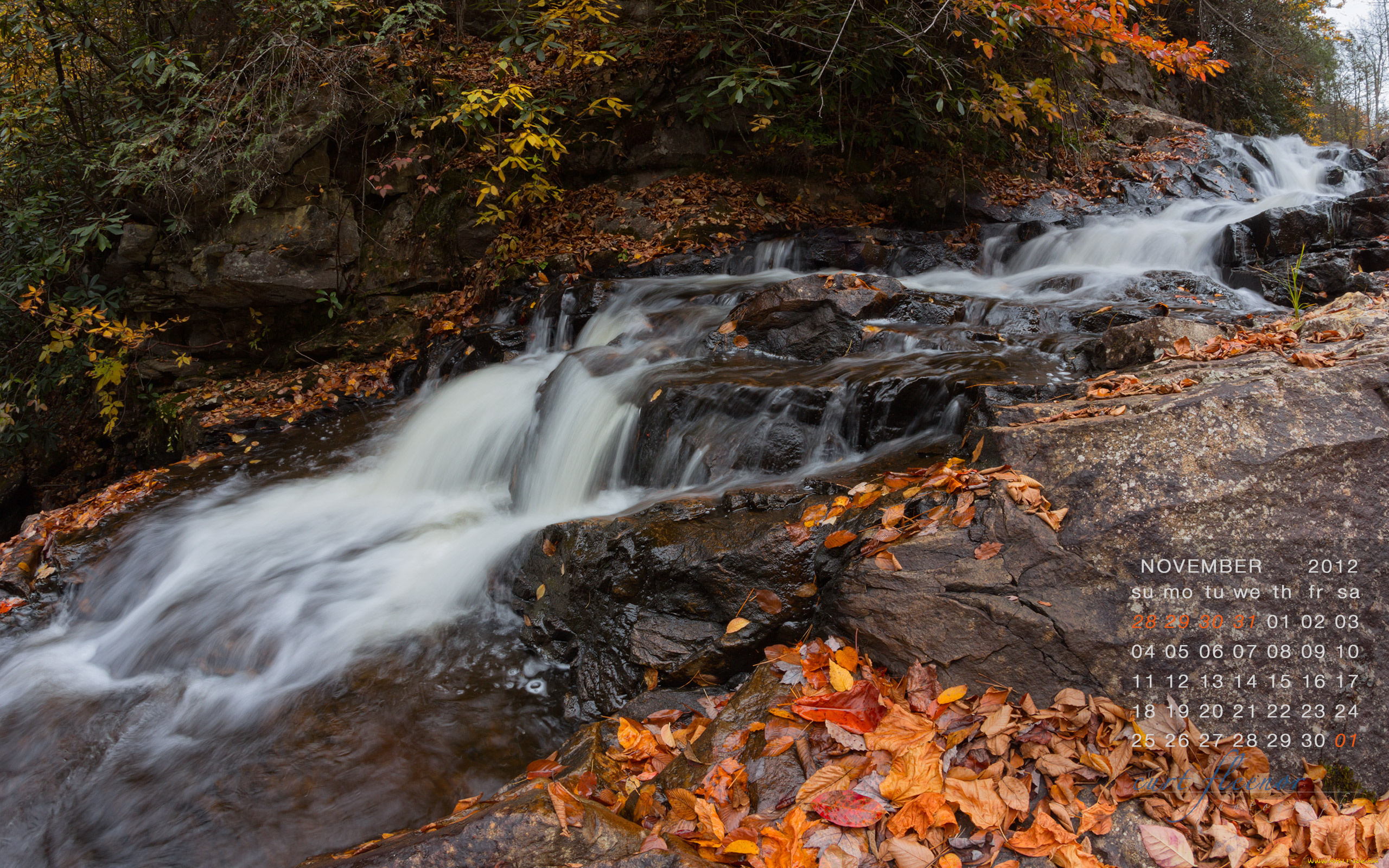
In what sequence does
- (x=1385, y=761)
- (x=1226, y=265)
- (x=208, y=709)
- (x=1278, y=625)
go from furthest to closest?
(x=1226, y=265) → (x=208, y=709) → (x=1278, y=625) → (x=1385, y=761)

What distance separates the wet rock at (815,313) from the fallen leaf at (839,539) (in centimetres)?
272

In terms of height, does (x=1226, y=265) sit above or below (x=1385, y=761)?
above

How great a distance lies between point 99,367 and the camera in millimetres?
8359

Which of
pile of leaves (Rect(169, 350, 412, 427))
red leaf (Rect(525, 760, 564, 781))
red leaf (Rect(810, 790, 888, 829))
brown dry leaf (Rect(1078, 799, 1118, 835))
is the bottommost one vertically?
red leaf (Rect(525, 760, 564, 781))

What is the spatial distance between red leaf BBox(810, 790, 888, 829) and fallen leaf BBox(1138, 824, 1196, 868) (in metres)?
0.70

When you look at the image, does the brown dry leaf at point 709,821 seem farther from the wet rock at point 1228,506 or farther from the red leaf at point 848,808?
the wet rock at point 1228,506

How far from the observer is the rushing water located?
3.26m

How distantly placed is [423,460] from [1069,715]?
5.91 m

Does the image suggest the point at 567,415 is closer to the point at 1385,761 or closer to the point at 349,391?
the point at 349,391

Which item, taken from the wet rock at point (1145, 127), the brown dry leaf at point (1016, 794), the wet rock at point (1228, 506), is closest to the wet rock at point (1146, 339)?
the wet rock at point (1228, 506)

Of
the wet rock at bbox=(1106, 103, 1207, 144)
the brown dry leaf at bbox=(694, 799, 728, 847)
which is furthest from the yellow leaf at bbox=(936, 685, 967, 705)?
the wet rock at bbox=(1106, 103, 1207, 144)

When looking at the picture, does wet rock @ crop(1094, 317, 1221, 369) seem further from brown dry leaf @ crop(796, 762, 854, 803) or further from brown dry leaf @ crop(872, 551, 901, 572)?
brown dry leaf @ crop(796, 762, 854, 803)

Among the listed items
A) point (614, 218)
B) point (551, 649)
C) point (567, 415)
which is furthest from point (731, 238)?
point (551, 649)

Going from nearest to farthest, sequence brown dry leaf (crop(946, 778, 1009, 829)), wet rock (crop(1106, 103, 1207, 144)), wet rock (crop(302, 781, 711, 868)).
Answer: brown dry leaf (crop(946, 778, 1009, 829)), wet rock (crop(302, 781, 711, 868)), wet rock (crop(1106, 103, 1207, 144))
